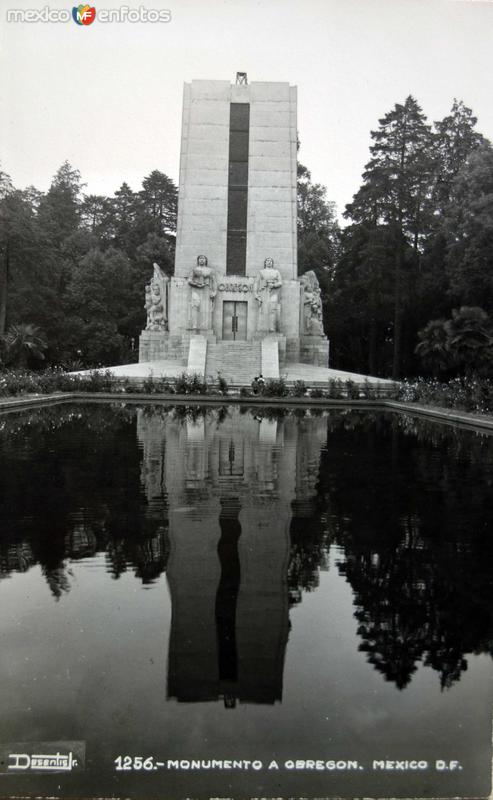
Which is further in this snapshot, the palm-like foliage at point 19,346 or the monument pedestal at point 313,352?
the monument pedestal at point 313,352

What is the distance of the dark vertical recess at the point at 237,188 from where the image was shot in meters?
33.6

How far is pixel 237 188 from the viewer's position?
33688 millimetres

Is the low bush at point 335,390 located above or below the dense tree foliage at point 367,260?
below

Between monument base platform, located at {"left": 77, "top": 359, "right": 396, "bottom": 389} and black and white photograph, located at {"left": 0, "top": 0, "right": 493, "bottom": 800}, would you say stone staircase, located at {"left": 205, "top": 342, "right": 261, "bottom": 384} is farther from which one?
black and white photograph, located at {"left": 0, "top": 0, "right": 493, "bottom": 800}

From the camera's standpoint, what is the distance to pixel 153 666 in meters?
3.06

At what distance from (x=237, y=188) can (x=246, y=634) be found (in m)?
32.2

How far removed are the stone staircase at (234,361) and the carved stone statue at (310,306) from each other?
318 centimetres

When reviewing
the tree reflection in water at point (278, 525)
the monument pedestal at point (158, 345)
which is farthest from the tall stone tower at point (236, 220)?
the tree reflection in water at point (278, 525)

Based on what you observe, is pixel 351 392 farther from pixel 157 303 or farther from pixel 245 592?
pixel 245 592

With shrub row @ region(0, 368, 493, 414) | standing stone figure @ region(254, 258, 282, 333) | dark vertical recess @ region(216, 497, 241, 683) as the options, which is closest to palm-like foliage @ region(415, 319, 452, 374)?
shrub row @ region(0, 368, 493, 414)

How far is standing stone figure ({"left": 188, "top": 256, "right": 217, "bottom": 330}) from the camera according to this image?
32469 mm

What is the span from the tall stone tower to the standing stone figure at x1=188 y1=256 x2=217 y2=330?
137 mm

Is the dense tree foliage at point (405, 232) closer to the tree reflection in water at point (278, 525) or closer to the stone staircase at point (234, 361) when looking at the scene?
the stone staircase at point (234, 361)

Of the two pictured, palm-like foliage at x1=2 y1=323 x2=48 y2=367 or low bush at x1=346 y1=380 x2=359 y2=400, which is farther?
palm-like foliage at x1=2 y1=323 x2=48 y2=367
